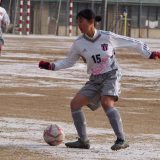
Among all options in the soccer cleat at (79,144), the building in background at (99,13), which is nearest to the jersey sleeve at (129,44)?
the soccer cleat at (79,144)

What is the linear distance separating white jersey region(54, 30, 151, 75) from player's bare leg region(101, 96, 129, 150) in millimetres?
374

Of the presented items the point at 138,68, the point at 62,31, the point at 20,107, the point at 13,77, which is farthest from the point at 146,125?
the point at 62,31

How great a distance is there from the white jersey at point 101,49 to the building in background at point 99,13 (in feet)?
144

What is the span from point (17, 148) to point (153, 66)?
62.9 feet

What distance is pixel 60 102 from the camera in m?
17.1

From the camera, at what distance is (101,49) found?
1074cm

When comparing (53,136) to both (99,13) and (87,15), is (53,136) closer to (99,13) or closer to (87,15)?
(87,15)

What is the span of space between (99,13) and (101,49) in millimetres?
46902

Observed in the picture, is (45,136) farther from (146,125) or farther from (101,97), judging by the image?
(146,125)

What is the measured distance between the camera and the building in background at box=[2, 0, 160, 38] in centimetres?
5626

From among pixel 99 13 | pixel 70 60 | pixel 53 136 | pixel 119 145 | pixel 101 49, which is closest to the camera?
pixel 119 145

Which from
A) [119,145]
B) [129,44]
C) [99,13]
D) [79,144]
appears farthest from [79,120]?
[99,13]

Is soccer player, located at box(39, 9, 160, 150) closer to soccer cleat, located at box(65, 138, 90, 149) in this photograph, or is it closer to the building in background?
soccer cleat, located at box(65, 138, 90, 149)

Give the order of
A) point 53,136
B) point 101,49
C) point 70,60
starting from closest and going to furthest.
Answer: point 101,49 < point 53,136 < point 70,60
